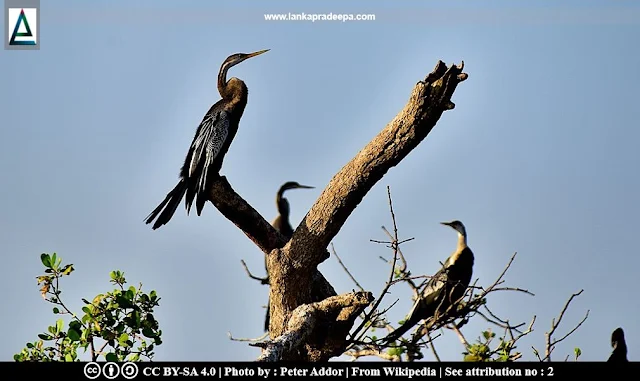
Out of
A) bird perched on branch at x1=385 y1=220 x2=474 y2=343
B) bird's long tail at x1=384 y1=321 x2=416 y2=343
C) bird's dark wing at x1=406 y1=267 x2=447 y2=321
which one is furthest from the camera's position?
bird's dark wing at x1=406 y1=267 x2=447 y2=321

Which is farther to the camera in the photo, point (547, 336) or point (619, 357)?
point (619, 357)

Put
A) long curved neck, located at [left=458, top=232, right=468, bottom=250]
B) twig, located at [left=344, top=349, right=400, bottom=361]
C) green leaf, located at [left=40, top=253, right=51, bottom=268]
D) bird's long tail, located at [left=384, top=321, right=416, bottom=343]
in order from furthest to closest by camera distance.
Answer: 1. long curved neck, located at [left=458, top=232, right=468, bottom=250]
2. bird's long tail, located at [left=384, top=321, right=416, bottom=343]
3. twig, located at [left=344, top=349, right=400, bottom=361]
4. green leaf, located at [left=40, top=253, right=51, bottom=268]

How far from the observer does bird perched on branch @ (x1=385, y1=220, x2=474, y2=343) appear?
19.6 feet

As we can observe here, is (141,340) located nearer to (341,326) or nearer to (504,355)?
(341,326)

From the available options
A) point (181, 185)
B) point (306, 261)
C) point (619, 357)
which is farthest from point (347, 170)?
point (619, 357)

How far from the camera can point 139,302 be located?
4242 millimetres

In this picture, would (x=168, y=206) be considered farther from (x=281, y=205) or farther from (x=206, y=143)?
(x=281, y=205)

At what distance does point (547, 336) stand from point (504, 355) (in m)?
0.23

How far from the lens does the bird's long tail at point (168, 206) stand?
5.02 meters

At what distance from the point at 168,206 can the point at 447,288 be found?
8.22 ft

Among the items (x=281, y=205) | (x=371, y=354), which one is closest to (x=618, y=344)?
(x=371, y=354)
